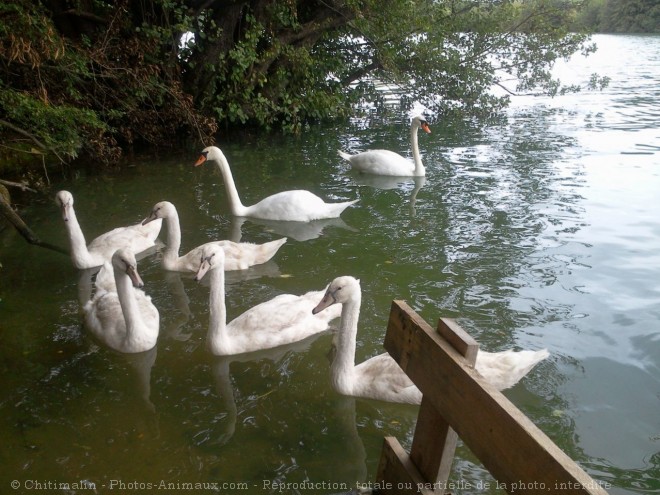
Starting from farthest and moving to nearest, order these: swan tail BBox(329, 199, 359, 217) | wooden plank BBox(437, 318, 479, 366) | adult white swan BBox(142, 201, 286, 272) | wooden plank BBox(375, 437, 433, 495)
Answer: swan tail BBox(329, 199, 359, 217) → adult white swan BBox(142, 201, 286, 272) → wooden plank BBox(375, 437, 433, 495) → wooden plank BBox(437, 318, 479, 366)

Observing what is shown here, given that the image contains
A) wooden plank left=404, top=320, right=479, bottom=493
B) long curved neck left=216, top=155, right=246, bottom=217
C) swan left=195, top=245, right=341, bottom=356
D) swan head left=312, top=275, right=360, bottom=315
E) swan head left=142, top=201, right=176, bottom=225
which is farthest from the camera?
long curved neck left=216, top=155, right=246, bottom=217

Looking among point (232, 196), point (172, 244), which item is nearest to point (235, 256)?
point (172, 244)

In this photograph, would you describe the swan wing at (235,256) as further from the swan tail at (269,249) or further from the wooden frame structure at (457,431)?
the wooden frame structure at (457,431)

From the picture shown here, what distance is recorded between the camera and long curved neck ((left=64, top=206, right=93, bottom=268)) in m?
6.88

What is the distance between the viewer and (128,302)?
522 cm

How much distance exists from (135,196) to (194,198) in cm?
99

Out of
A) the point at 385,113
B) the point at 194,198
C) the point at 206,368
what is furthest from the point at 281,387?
the point at 385,113

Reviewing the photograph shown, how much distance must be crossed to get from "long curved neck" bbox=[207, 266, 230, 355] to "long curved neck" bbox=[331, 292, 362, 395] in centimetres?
114

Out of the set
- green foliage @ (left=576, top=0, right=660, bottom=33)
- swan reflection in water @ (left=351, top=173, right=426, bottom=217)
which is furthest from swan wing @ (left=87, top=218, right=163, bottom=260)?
green foliage @ (left=576, top=0, right=660, bottom=33)

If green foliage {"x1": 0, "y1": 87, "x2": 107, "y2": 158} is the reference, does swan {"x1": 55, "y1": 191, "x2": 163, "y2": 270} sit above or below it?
below

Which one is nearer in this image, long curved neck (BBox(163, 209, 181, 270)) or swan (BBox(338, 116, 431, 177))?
long curved neck (BBox(163, 209, 181, 270))

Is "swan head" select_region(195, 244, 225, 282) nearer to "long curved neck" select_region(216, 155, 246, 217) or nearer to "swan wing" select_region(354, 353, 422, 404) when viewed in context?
"swan wing" select_region(354, 353, 422, 404)

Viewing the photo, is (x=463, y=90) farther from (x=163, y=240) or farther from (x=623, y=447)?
(x=623, y=447)

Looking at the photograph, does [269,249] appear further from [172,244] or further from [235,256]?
[172,244]
